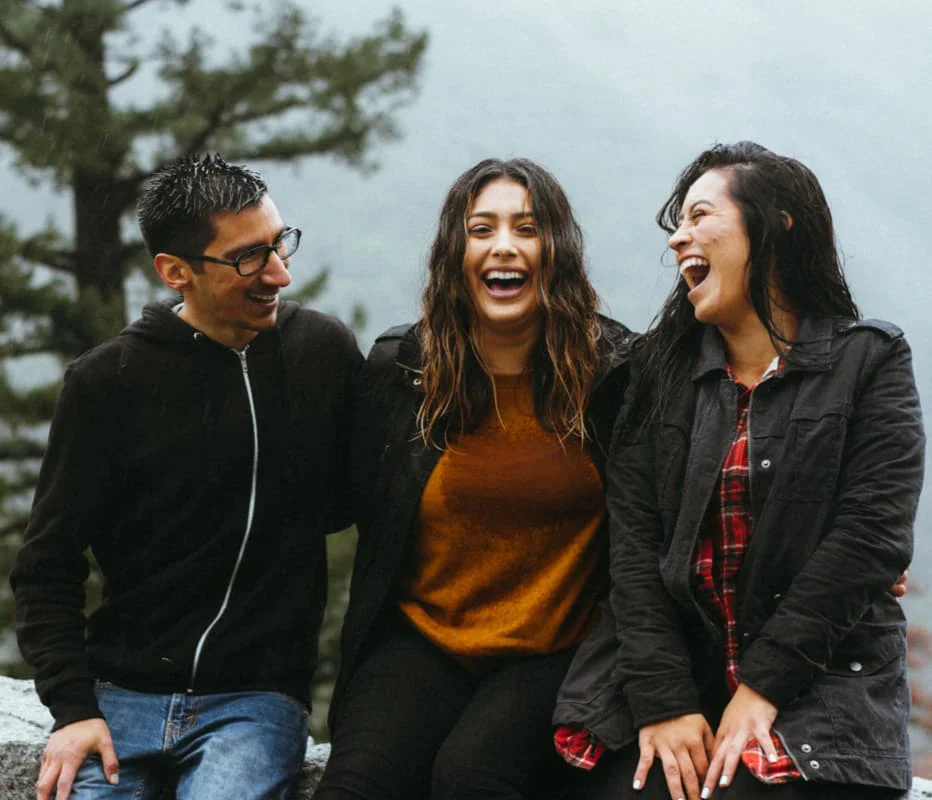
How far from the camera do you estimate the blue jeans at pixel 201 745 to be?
249cm

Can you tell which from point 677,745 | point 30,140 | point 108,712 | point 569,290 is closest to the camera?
point 677,745

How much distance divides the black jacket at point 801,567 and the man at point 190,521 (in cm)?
74

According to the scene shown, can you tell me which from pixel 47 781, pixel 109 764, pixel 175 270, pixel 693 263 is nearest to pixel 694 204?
pixel 693 263

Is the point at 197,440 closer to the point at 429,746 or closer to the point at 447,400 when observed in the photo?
the point at 447,400

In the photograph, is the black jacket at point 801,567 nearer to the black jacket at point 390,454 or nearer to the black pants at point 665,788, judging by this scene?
the black pants at point 665,788

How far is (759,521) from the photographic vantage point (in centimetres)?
236

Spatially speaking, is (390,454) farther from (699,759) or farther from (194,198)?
(699,759)

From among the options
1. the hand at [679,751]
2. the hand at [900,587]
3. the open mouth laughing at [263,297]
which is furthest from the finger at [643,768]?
the open mouth laughing at [263,297]

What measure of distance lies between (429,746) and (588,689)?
372 millimetres

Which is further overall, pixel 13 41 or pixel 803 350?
pixel 13 41

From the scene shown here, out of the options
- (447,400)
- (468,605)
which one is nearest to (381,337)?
(447,400)

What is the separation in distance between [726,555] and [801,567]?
15cm

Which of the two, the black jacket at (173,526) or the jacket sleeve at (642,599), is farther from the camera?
the black jacket at (173,526)

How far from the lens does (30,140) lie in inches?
314
